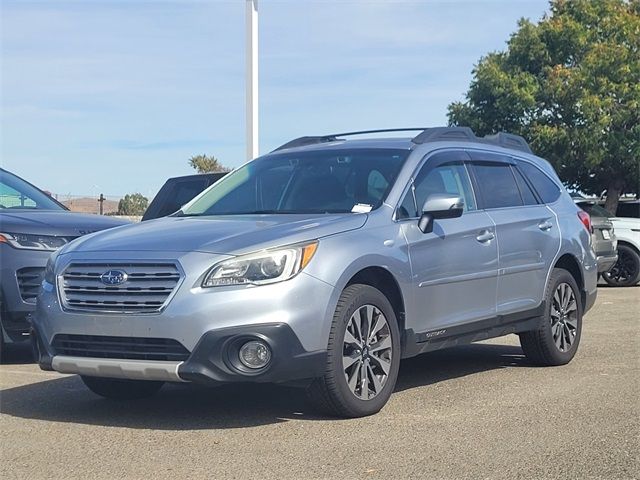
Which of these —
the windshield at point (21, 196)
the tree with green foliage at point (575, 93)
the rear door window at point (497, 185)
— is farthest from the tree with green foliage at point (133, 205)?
the rear door window at point (497, 185)

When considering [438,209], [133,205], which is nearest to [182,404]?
[438,209]

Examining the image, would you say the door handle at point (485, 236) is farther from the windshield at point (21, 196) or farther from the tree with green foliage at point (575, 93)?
the tree with green foliage at point (575, 93)

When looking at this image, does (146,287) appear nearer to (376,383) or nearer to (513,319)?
(376,383)

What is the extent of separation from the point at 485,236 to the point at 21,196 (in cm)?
464

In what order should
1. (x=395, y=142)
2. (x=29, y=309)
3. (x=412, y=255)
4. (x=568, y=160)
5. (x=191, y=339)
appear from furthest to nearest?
1. (x=568, y=160)
2. (x=29, y=309)
3. (x=395, y=142)
4. (x=412, y=255)
5. (x=191, y=339)

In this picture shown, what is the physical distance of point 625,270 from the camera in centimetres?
1661

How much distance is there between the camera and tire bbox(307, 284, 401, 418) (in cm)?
Answer: 564

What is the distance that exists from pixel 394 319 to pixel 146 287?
1.58 meters

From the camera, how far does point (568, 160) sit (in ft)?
84.8

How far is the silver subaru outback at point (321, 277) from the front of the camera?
5410mm

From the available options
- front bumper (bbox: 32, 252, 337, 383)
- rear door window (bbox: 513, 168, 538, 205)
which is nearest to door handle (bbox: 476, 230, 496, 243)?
rear door window (bbox: 513, 168, 538, 205)

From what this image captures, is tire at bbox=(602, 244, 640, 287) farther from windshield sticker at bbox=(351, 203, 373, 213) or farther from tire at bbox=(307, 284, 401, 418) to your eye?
tire at bbox=(307, 284, 401, 418)

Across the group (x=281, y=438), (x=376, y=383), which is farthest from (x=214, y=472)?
(x=376, y=383)

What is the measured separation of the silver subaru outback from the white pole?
7256 millimetres
